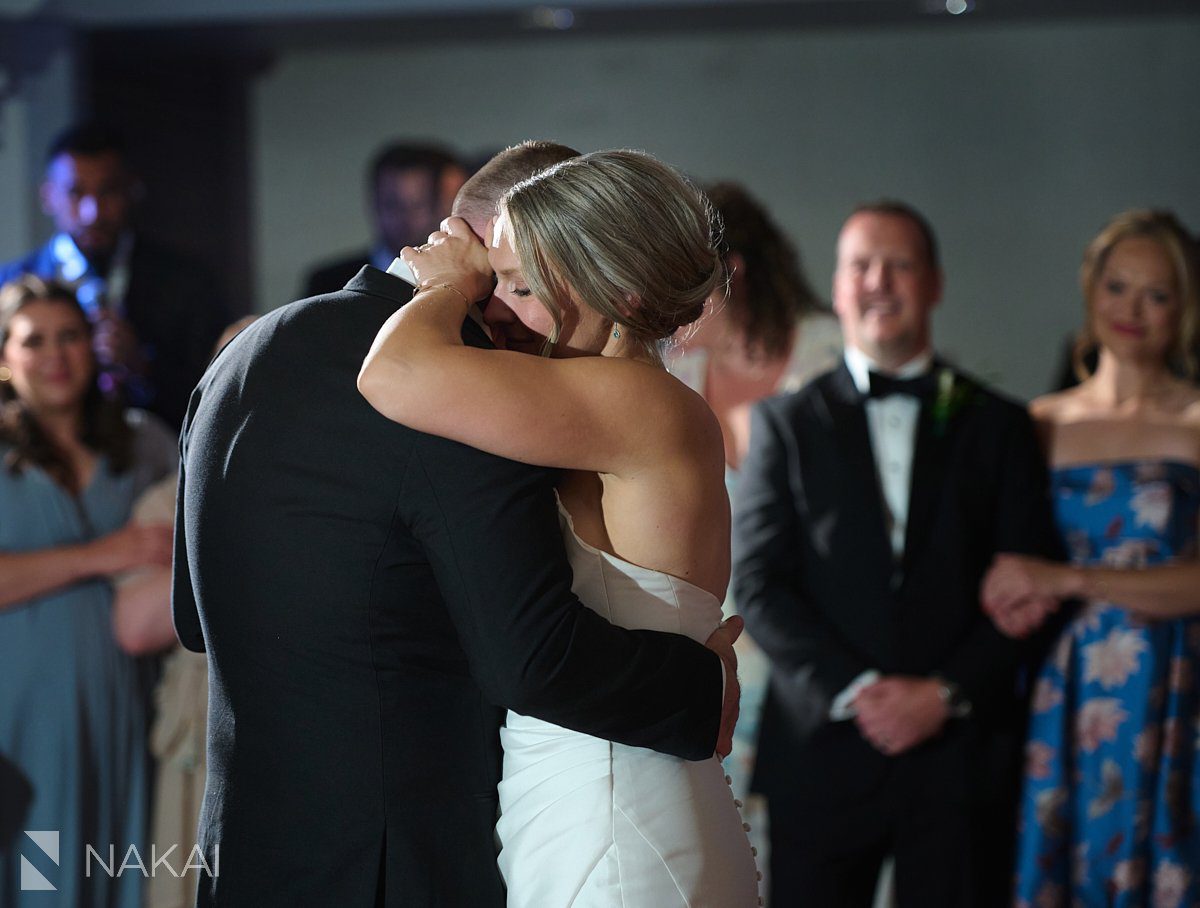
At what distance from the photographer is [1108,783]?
3273mm

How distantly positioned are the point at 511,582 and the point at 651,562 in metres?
0.29

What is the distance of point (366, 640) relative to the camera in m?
1.64

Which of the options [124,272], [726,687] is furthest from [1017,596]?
[124,272]

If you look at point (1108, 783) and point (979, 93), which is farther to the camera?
point (979, 93)

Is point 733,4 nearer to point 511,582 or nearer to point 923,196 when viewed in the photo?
point 923,196

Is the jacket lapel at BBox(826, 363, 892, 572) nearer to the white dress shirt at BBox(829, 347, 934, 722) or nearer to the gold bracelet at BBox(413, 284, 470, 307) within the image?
the white dress shirt at BBox(829, 347, 934, 722)

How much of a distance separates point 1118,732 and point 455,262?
227 cm

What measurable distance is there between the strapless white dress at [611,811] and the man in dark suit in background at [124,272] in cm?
324

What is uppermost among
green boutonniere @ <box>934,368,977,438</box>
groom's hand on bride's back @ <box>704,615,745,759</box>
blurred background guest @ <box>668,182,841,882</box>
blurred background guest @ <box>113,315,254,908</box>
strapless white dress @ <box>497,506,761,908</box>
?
blurred background guest @ <box>668,182,841,882</box>

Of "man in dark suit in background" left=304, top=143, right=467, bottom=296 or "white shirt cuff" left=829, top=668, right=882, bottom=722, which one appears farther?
"man in dark suit in background" left=304, top=143, right=467, bottom=296

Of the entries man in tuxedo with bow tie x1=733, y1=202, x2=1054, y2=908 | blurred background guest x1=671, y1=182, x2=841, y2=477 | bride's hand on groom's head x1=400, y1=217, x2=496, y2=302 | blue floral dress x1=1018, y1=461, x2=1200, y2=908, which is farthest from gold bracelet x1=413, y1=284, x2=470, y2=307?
blurred background guest x1=671, y1=182, x2=841, y2=477

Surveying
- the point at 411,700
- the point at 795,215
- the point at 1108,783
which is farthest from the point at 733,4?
the point at 411,700

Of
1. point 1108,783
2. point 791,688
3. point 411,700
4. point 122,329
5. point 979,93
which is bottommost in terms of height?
point 1108,783

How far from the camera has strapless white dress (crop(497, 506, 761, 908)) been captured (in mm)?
1729
